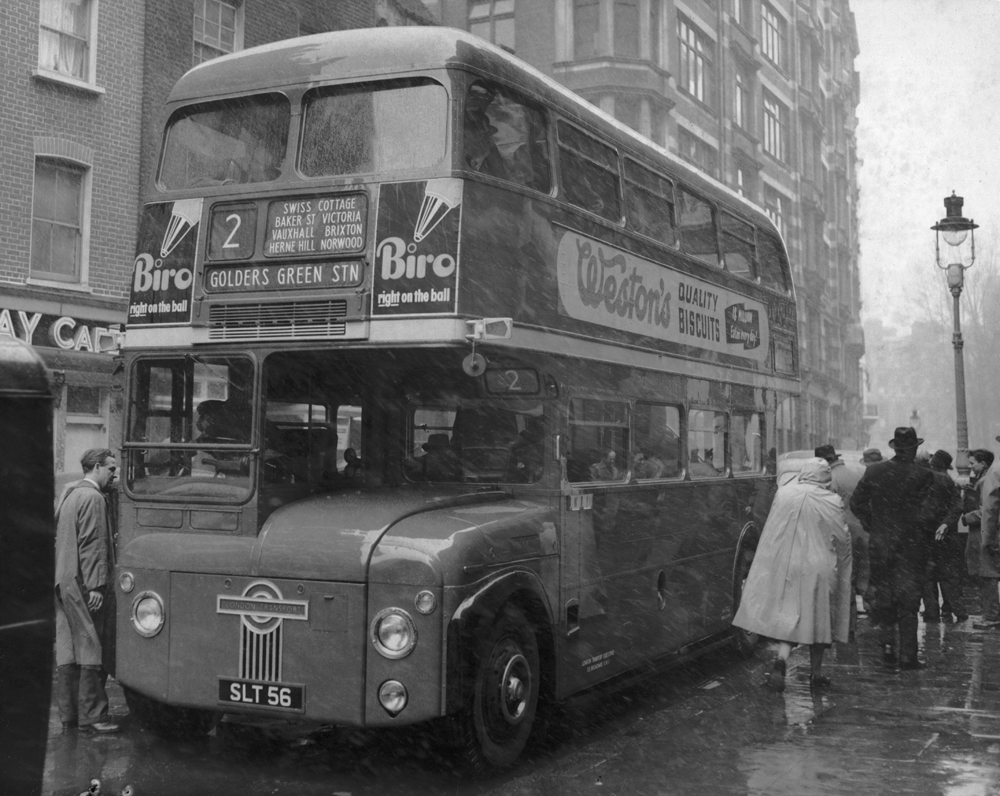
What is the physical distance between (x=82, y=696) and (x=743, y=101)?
42666mm

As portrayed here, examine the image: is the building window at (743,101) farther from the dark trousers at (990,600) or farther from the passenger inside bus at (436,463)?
the passenger inside bus at (436,463)

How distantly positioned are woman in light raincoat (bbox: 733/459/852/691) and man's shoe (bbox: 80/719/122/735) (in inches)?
184

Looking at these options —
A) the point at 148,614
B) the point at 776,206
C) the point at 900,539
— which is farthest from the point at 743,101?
the point at 148,614

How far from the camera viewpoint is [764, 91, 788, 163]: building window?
50.0 m

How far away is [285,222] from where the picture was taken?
24.9ft

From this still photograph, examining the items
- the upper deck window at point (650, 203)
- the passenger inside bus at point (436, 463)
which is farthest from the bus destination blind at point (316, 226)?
the upper deck window at point (650, 203)

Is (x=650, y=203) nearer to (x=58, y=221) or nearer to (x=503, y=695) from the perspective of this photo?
(x=503, y=695)

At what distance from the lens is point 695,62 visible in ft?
136

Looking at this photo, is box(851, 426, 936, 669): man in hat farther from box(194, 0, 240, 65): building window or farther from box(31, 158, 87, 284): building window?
box(194, 0, 240, 65): building window

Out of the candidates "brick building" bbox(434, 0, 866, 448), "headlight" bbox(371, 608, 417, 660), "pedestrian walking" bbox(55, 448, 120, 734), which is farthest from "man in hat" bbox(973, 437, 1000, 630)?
"pedestrian walking" bbox(55, 448, 120, 734)

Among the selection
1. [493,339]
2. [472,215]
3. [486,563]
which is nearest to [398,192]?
[472,215]

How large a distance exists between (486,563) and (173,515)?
195cm

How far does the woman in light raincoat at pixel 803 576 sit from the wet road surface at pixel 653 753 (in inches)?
17.6

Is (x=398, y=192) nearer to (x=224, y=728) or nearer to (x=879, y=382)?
(x=224, y=728)
